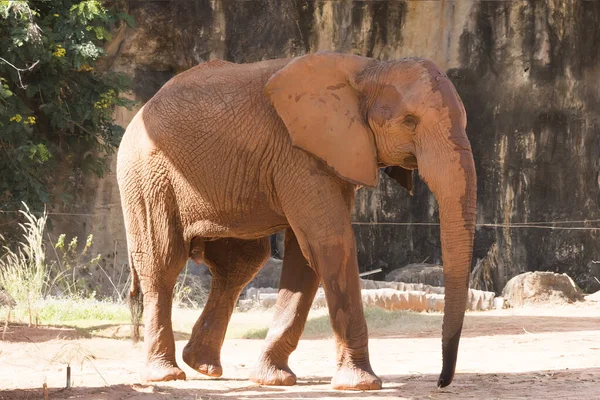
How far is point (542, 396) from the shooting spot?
7215 mm

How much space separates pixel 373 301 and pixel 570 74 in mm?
7170

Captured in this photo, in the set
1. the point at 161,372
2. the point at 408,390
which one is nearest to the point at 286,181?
the point at 408,390

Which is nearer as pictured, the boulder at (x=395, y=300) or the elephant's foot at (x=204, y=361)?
the elephant's foot at (x=204, y=361)

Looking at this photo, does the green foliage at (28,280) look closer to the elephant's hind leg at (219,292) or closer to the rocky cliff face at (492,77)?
the elephant's hind leg at (219,292)

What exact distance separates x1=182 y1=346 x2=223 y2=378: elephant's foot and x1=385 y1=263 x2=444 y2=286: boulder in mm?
10048

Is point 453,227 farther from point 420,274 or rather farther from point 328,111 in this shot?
point 420,274

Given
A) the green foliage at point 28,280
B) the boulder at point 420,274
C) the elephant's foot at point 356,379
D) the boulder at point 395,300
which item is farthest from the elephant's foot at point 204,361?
the boulder at point 420,274

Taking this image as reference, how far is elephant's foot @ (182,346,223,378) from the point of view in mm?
8727

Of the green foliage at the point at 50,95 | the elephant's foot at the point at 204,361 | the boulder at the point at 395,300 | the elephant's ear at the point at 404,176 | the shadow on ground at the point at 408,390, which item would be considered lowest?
the shadow on ground at the point at 408,390

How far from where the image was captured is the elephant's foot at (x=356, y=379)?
25.3 ft

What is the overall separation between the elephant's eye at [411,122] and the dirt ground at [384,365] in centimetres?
186

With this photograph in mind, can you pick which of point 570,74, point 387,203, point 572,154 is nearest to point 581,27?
point 570,74

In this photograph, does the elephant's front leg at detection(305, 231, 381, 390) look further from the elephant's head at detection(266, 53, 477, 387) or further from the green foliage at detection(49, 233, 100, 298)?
the green foliage at detection(49, 233, 100, 298)

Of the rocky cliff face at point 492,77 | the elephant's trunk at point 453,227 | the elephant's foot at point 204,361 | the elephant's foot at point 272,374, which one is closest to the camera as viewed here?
the elephant's trunk at point 453,227
